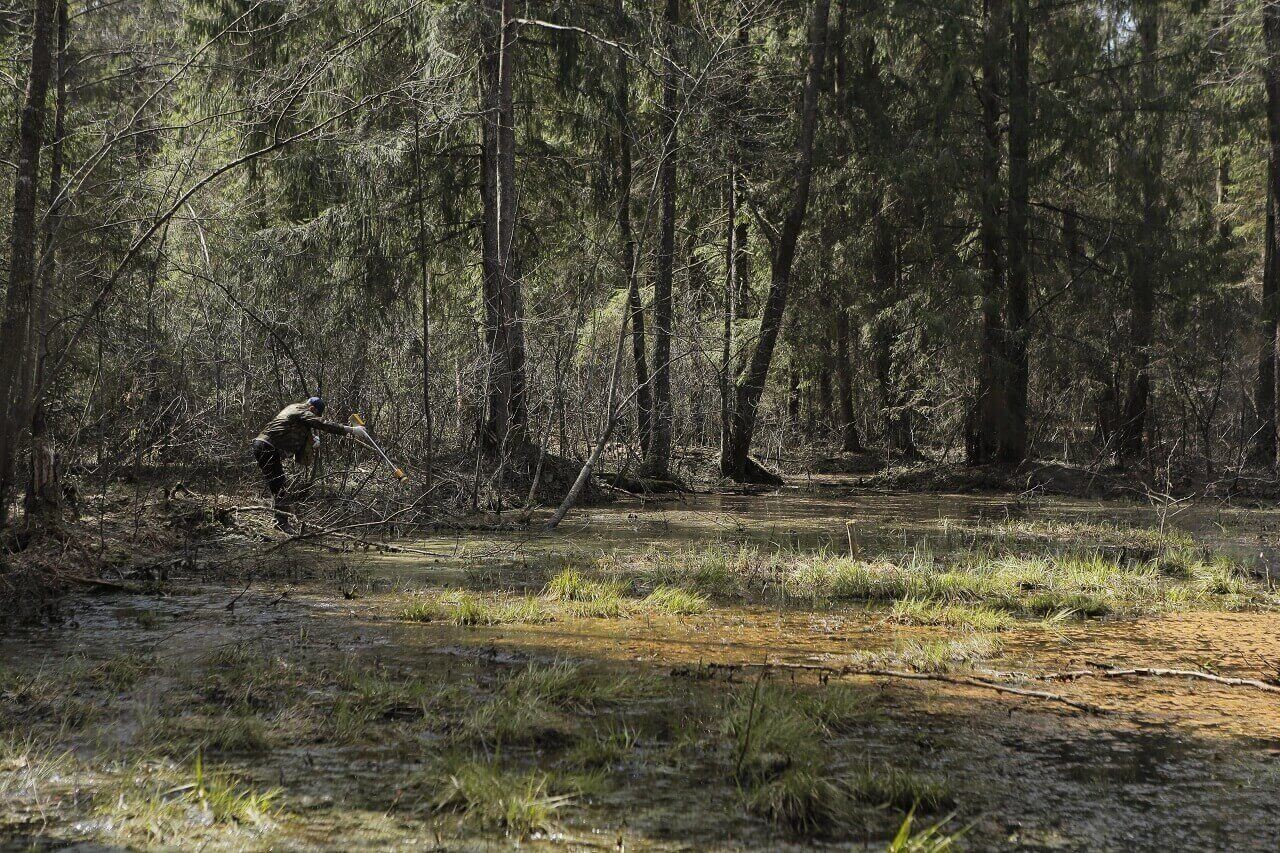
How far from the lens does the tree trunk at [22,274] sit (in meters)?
7.92

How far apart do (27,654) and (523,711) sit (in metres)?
3.36

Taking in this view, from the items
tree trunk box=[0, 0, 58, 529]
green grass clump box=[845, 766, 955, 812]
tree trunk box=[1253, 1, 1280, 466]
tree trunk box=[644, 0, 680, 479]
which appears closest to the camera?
green grass clump box=[845, 766, 955, 812]

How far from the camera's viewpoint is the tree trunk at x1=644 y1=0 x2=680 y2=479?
57.2 feet

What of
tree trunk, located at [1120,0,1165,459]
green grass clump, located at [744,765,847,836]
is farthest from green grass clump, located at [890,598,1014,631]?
tree trunk, located at [1120,0,1165,459]

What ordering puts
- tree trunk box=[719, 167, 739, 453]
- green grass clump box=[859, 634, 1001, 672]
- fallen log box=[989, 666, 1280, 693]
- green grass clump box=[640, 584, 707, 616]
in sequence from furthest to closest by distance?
tree trunk box=[719, 167, 739, 453] → green grass clump box=[640, 584, 707, 616] → green grass clump box=[859, 634, 1001, 672] → fallen log box=[989, 666, 1280, 693]

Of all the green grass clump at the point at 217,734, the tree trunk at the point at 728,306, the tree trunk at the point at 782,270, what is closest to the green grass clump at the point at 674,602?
the green grass clump at the point at 217,734

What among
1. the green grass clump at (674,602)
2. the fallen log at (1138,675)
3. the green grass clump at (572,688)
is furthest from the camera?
the green grass clump at (674,602)

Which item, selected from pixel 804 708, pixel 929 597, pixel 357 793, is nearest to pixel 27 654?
pixel 357 793

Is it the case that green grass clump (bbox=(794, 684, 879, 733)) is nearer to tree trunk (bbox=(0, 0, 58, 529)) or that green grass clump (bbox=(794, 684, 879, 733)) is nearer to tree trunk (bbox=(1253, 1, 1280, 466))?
tree trunk (bbox=(0, 0, 58, 529))

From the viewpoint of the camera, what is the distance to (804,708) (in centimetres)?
497

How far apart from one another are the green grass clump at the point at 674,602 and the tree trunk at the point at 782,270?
10644 mm

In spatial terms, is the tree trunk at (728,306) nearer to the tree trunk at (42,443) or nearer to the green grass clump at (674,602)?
the green grass clump at (674,602)

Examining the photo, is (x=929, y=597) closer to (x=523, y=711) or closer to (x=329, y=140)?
(x=523, y=711)

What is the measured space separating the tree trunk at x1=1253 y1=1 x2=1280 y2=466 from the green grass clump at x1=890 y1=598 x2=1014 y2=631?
13.5m
